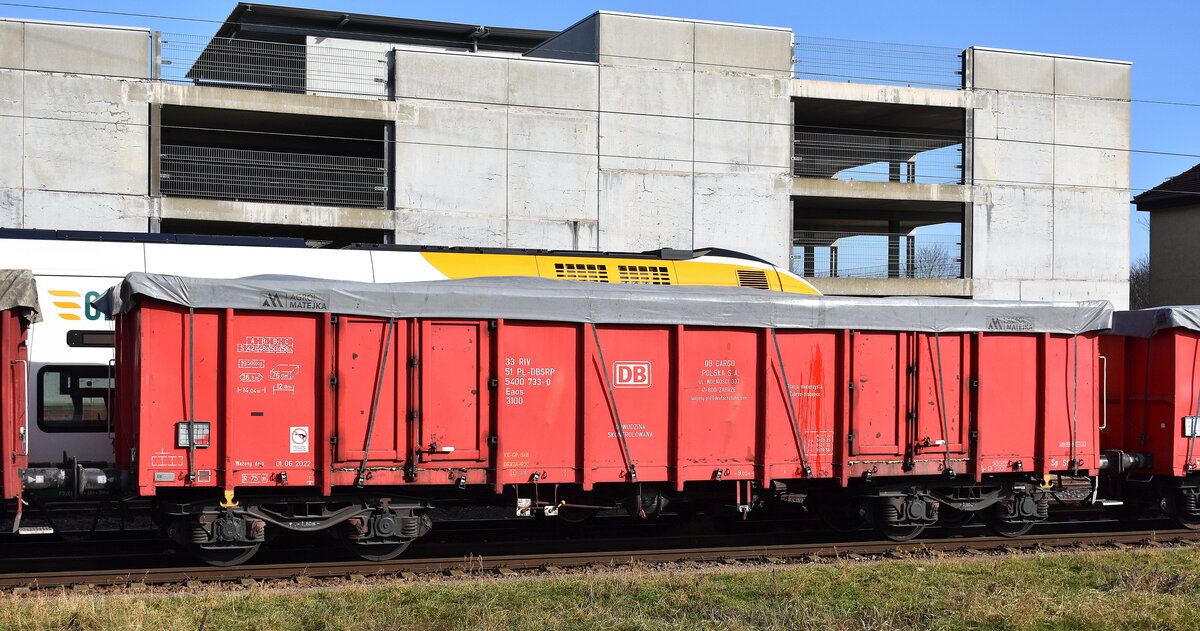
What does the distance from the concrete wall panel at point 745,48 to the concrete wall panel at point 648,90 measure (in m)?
0.95

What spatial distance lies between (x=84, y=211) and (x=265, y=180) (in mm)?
5120

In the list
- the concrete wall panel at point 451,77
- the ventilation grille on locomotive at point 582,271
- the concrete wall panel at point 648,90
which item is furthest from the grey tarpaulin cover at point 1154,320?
the concrete wall panel at point 451,77

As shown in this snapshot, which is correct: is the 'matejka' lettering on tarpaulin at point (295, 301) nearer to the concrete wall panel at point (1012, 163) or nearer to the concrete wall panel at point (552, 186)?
the concrete wall panel at point (552, 186)

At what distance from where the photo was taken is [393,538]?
11.9m

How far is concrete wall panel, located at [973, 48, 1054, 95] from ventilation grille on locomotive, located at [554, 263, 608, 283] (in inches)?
939

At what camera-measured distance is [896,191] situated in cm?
3553

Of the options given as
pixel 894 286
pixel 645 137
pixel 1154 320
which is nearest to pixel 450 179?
pixel 645 137

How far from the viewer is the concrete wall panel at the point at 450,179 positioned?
30.4 m

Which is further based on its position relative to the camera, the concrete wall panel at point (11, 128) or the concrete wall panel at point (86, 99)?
the concrete wall panel at point (86, 99)

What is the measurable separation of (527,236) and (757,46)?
9.36m

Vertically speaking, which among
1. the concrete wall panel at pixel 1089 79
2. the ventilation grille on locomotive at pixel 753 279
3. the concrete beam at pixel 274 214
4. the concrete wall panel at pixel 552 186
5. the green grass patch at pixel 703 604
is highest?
the concrete wall panel at pixel 1089 79

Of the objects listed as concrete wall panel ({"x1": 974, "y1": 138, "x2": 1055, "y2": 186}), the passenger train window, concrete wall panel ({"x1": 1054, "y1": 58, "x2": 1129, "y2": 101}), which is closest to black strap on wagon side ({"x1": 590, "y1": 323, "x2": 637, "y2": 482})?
the passenger train window

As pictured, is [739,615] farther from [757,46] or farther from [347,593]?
[757,46]

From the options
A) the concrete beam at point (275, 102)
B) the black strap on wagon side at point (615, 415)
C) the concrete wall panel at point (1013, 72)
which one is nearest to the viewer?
the black strap on wagon side at point (615, 415)
